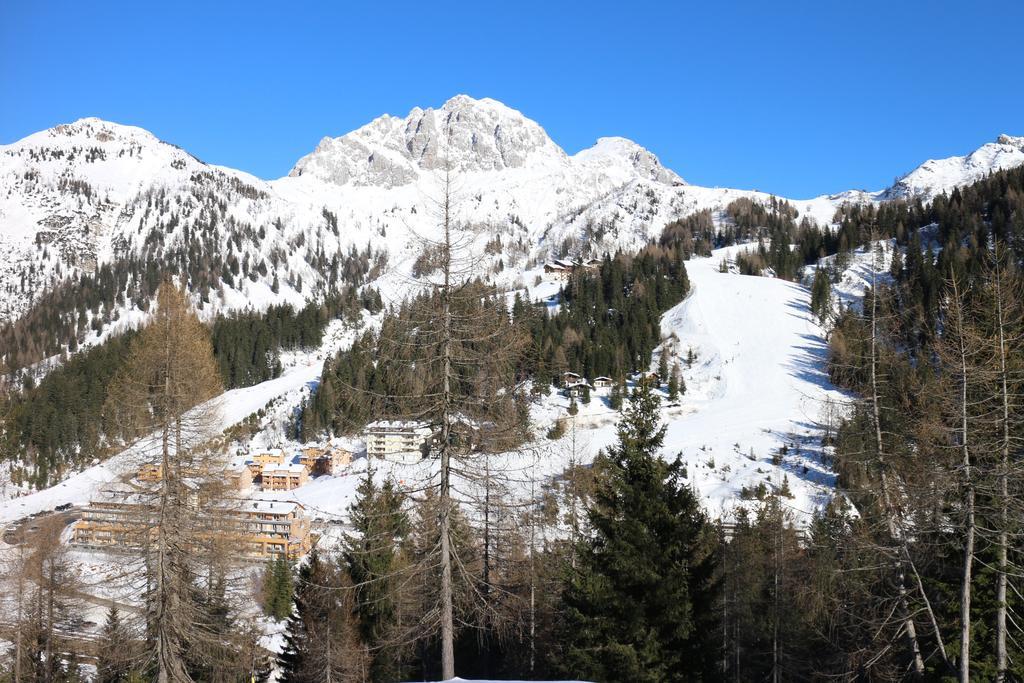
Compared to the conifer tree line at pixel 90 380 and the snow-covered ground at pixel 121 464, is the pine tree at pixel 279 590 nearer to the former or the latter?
the snow-covered ground at pixel 121 464

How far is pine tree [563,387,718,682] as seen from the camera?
39.4 ft

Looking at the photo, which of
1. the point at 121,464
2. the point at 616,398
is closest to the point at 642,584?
the point at 121,464

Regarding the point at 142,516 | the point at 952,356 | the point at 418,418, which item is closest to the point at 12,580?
the point at 142,516

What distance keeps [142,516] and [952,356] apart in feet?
53.9

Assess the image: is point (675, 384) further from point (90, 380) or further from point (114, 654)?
point (90, 380)

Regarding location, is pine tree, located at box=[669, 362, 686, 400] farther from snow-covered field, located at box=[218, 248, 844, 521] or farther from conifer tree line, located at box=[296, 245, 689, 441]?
conifer tree line, located at box=[296, 245, 689, 441]

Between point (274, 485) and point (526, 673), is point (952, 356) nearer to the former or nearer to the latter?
point (526, 673)

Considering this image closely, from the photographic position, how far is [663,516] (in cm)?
1290

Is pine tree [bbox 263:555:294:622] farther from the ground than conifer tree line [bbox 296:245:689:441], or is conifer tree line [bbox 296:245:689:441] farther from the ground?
conifer tree line [bbox 296:245:689:441]

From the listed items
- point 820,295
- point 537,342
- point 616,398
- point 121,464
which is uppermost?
point 820,295

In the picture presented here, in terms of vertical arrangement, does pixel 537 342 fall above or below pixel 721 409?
above

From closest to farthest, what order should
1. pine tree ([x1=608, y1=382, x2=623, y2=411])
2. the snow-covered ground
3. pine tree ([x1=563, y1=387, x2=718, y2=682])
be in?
pine tree ([x1=563, y1=387, x2=718, y2=682]) < the snow-covered ground < pine tree ([x1=608, y1=382, x2=623, y2=411])

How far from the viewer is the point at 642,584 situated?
41.0ft

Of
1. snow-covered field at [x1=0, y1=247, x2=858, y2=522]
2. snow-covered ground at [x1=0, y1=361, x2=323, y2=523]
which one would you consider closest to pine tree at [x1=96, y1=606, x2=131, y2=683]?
snow-covered ground at [x1=0, y1=361, x2=323, y2=523]
